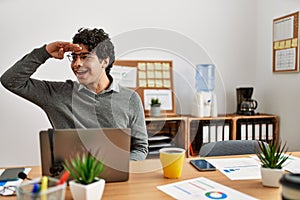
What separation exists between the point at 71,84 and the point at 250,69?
2.14 m

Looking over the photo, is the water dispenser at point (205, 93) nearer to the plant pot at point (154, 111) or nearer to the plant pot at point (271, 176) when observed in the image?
the plant pot at point (154, 111)

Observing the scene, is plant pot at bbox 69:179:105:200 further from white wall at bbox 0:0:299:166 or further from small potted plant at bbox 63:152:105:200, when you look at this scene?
white wall at bbox 0:0:299:166

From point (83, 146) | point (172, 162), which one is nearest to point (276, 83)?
point (172, 162)

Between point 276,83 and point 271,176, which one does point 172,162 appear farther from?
point 276,83

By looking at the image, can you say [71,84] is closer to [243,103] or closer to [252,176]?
[252,176]

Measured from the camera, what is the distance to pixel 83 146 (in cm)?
113

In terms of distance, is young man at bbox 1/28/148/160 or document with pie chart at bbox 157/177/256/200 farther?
young man at bbox 1/28/148/160

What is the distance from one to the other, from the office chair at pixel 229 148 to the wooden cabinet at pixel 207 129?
89 cm

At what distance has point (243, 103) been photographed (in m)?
3.12

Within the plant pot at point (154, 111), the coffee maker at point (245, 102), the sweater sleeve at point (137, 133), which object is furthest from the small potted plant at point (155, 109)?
the sweater sleeve at point (137, 133)

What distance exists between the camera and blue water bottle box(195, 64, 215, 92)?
3.04 m

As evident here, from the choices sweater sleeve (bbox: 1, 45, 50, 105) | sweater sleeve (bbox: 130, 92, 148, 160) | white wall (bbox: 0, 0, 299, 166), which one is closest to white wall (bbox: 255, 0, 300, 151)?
white wall (bbox: 0, 0, 299, 166)

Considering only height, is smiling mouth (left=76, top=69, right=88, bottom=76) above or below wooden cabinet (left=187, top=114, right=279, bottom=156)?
above

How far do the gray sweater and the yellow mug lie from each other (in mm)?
418
